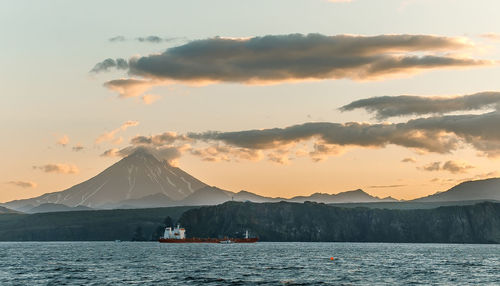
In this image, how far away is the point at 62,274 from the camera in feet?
555

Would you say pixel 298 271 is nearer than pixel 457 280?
No

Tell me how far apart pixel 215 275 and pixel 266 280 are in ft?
58.4

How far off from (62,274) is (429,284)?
82.5 m

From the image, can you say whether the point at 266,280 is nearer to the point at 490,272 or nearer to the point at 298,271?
the point at 298,271

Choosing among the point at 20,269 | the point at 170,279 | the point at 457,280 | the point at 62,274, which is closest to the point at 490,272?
the point at 457,280

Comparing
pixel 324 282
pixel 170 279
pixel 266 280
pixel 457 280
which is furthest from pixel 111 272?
pixel 457 280

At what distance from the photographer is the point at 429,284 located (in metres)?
151

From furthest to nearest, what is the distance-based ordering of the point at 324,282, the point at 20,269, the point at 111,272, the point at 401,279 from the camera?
the point at 20,269 < the point at 111,272 < the point at 401,279 < the point at 324,282

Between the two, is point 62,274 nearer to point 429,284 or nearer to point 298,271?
point 298,271

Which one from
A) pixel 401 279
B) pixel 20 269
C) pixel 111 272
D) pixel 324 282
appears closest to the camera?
pixel 324 282

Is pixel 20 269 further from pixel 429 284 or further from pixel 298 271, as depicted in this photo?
pixel 429 284

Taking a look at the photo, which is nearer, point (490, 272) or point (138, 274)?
point (138, 274)

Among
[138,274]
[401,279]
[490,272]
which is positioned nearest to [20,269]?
[138,274]

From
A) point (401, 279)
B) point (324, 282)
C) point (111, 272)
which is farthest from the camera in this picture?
point (111, 272)
